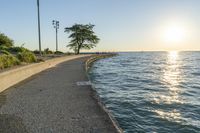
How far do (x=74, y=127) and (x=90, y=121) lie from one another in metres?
0.71

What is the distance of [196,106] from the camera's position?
495 inches

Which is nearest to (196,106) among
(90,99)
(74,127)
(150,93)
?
(150,93)

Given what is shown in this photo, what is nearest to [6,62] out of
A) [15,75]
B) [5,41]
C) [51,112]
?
[15,75]

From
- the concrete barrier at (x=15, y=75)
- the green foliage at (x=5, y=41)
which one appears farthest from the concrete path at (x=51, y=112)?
the green foliage at (x=5, y=41)

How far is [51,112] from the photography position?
8.91 metres

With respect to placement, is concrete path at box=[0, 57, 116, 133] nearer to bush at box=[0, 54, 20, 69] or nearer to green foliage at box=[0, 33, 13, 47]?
bush at box=[0, 54, 20, 69]

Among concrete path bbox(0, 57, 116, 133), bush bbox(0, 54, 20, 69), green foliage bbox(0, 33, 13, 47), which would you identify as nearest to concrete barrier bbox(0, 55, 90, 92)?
concrete path bbox(0, 57, 116, 133)

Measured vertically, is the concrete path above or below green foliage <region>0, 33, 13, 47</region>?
below

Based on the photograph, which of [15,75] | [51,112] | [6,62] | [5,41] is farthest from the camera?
[5,41]

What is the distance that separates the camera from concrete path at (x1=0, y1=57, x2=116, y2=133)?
7.29m

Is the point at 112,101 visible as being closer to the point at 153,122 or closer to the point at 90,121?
the point at 153,122

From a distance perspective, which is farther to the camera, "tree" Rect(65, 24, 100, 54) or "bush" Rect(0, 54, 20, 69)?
"tree" Rect(65, 24, 100, 54)

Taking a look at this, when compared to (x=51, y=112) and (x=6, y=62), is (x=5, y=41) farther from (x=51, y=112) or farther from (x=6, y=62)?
(x=51, y=112)

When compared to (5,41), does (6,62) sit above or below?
below
